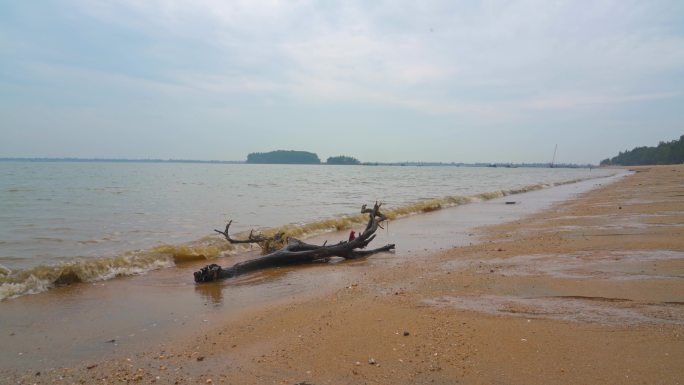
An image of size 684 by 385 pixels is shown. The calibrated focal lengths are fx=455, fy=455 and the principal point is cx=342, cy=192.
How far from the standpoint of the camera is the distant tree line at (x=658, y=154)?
117 m

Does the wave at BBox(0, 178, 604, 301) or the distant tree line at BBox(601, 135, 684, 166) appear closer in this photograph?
the wave at BBox(0, 178, 604, 301)

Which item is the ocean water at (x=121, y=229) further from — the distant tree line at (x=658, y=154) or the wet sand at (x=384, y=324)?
the distant tree line at (x=658, y=154)

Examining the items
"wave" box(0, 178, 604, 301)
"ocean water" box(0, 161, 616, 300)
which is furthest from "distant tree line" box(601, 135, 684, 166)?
"wave" box(0, 178, 604, 301)

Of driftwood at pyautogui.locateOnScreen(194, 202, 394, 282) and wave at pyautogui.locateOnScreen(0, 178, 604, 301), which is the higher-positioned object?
driftwood at pyautogui.locateOnScreen(194, 202, 394, 282)

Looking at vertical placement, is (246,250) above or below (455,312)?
below

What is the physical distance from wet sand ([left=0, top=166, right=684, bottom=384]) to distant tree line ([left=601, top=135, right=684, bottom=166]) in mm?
134078

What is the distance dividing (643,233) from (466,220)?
7917mm

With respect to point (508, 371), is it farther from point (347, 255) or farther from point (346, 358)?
point (347, 255)

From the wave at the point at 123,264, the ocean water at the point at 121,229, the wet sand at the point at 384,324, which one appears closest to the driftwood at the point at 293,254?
the wet sand at the point at 384,324

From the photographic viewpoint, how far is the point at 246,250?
1319cm

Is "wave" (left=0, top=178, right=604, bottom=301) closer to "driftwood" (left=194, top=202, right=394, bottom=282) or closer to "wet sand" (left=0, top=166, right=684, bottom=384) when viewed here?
"wet sand" (left=0, top=166, right=684, bottom=384)

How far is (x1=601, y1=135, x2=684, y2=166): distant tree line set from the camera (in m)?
117

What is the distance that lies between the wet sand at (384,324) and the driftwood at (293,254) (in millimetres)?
423

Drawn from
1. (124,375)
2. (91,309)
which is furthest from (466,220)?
(124,375)
